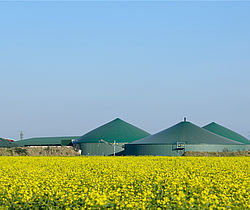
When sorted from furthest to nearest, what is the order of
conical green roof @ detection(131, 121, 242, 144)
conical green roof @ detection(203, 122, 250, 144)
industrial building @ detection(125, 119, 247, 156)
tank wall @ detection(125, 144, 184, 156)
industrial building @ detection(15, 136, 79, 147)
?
industrial building @ detection(15, 136, 79, 147)
conical green roof @ detection(203, 122, 250, 144)
conical green roof @ detection(131, 121, 242, 144)
industrial building @ detection(125, 119, 247, 156)
tank wall @ detection(125, 144, 184, 156)

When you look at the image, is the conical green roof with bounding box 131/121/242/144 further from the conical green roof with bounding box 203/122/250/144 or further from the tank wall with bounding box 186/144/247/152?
the conical green roof with bounding box 203/122/250/144

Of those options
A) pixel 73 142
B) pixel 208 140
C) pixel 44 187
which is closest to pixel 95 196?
pixel 44 187

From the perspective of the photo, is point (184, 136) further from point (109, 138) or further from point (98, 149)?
point (109, 138)

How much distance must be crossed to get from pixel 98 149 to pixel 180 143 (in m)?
24.4

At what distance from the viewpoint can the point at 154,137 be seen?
2926 inches

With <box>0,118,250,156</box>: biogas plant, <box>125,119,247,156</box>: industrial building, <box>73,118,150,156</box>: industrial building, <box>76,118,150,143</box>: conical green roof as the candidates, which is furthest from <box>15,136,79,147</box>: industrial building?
<box>125,119,247,156</box>: industrial building

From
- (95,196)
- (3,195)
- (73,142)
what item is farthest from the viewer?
(73,142)

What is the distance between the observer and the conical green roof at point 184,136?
70494 mm

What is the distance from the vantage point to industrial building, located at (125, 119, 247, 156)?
69188 millimetres

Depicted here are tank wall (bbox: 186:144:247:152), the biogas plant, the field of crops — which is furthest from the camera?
the biogas plant

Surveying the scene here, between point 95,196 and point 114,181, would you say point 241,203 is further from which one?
point 114,181

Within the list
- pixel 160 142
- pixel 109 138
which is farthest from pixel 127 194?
pixel 109 138

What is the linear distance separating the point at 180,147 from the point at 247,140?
1548 inches

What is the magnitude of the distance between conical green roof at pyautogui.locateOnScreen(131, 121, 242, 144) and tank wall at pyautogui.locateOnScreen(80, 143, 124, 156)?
14553mm
